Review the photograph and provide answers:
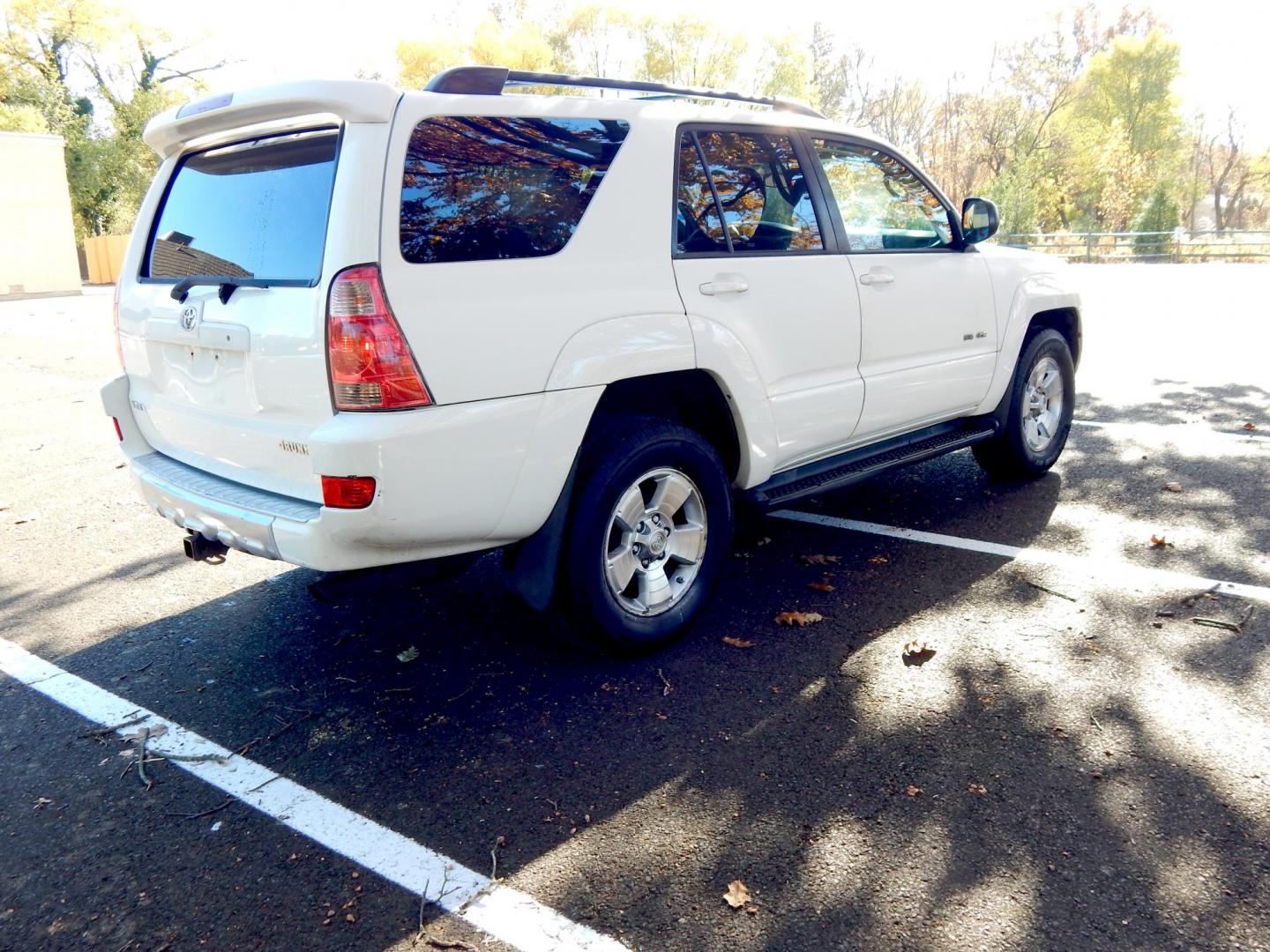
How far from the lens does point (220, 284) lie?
342 cm

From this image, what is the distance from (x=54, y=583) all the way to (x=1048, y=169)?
53.9 m

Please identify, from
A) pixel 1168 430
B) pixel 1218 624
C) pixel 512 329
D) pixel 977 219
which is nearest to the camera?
pixel 512 329

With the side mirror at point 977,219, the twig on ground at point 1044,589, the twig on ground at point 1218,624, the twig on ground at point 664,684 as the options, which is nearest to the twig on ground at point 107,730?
the twig on ground at point 664,684

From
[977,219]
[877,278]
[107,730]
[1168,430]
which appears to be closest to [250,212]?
[107,730]

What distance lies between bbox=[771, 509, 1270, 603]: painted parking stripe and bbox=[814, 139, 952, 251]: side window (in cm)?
146

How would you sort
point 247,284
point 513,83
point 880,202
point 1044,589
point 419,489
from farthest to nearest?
point 880,202 → point 1044,589 → point 513,83 → point 247,284 → point 419,489

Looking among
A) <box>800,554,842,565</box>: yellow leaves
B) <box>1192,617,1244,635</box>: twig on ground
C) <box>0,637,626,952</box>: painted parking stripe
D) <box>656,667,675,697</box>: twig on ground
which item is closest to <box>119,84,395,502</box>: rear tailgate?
<box>0,637,626,952</box>: painted parking stripe

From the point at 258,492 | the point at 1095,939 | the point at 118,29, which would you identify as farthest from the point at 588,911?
the point at 118,29

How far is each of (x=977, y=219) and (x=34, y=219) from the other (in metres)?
30.8

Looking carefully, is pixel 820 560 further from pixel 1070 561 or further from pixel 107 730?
pixel 107 730

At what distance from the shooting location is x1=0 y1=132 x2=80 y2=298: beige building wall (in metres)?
27.8

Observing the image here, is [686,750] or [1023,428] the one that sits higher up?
[1023,428]

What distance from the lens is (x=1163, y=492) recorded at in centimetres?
569

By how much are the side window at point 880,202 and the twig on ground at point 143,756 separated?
11.2 ft
